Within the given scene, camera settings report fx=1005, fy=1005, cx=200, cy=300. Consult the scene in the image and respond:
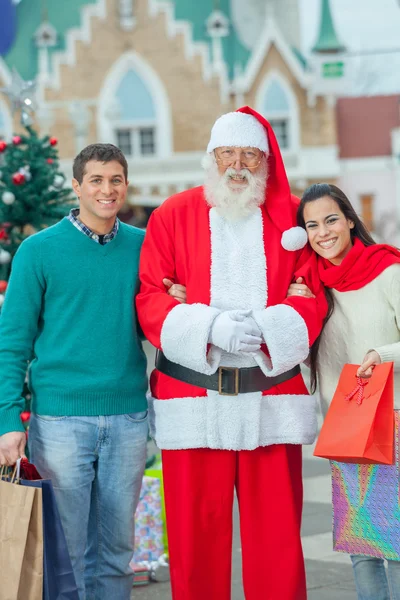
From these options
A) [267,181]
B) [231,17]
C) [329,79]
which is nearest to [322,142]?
[329,79]

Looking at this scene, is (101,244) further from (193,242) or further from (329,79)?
(329,79)

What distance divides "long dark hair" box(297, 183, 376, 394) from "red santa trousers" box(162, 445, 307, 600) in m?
0.39

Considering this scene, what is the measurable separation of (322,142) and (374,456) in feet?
87.4

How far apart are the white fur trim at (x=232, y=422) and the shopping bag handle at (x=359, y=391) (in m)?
0.26

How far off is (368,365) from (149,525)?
1.94m

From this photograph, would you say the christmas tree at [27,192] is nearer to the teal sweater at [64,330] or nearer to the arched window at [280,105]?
the teal sweater at [64,330]

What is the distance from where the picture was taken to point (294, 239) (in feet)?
12.0

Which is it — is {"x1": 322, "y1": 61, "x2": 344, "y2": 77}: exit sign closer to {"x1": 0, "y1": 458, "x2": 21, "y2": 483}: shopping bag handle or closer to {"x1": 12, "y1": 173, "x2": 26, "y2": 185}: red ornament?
{"x1": 12, "y1": 173, "x2": 26, "y2": 185}: red ornament

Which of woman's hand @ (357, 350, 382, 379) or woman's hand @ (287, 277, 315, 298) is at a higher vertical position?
woman's hand @ (287, 277, 315, 298)

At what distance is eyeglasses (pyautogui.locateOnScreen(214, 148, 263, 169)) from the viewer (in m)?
3.77

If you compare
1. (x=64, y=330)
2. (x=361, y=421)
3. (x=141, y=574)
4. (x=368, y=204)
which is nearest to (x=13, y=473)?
(x=64, y=330)

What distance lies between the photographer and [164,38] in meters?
28.7

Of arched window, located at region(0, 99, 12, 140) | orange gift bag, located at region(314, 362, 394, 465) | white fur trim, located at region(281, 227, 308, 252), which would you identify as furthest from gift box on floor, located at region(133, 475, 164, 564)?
arched window, located at region(0, 99, 12, 140)

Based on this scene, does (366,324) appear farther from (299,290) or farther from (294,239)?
(294,239)
